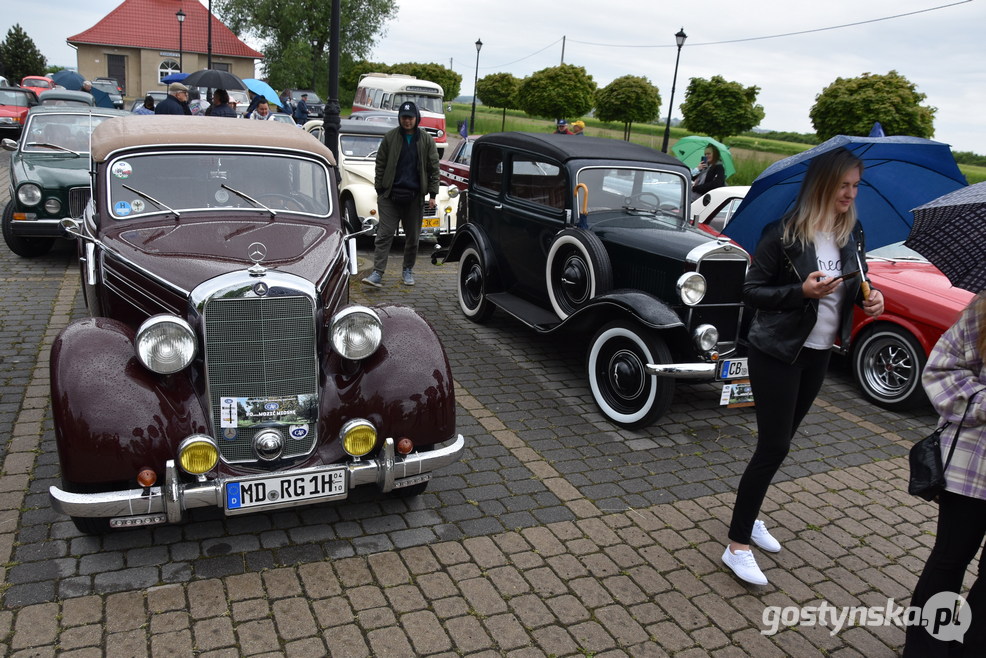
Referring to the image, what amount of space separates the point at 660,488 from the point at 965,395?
221 centimetres

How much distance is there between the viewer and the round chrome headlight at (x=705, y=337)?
16.9 ft

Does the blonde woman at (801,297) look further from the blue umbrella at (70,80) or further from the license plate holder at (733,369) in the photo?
the blue umbrella at (70,80)

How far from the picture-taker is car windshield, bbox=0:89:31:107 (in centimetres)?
2354

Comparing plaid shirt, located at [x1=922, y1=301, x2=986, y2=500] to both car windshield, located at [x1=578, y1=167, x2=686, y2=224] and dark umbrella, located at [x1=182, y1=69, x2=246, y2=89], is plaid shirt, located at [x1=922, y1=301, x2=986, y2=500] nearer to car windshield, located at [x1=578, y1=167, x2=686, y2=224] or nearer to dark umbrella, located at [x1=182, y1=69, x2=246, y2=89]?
car windshield, located at [x1=578, y1=167, x2=686, y2=224]

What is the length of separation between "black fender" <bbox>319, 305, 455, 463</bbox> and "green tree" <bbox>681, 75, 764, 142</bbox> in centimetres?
2139

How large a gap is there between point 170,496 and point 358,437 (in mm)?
875

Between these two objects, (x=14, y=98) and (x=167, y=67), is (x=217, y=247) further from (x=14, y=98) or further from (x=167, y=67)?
(x=167, y=67)

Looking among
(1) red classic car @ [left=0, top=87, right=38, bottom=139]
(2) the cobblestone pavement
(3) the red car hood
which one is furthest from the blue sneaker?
(1) red classic car @ [left=0, top=87, right=38, bottom=139]

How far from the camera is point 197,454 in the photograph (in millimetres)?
3312

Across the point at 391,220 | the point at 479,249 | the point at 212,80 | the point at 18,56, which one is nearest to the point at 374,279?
the point at 391,220

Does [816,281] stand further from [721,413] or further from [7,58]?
[7,58]

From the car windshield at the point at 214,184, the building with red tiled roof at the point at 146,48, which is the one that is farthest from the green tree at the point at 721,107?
the building with red tiled roof at the point at 146,48

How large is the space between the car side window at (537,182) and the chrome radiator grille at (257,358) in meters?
3.31

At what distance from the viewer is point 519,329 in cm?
772
